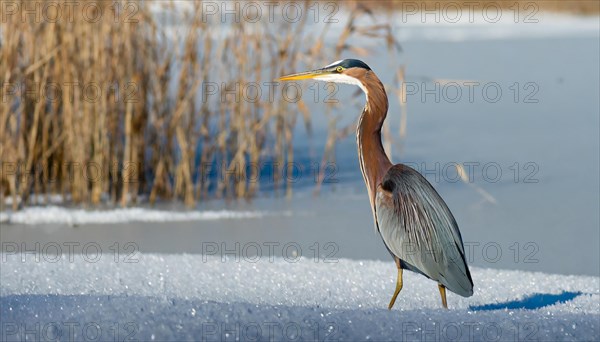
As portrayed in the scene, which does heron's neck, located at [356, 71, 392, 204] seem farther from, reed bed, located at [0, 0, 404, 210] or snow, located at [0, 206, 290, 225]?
snow, located at [0, 206, 290, 225]

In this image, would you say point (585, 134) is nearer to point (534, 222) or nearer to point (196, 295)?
point (534, 222)

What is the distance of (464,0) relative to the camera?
53.5ft

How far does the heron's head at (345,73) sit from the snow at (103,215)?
1.54 meters

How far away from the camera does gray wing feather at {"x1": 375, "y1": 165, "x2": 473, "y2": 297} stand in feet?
7.89

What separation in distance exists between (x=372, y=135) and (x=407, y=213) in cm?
21

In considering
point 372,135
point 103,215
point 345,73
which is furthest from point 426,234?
point 103,215

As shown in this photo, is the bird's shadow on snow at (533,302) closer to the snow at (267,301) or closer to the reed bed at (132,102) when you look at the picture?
the snow at (267,301)

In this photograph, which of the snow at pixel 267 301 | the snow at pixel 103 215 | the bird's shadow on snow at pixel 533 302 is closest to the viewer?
the snow at pixel 267 301

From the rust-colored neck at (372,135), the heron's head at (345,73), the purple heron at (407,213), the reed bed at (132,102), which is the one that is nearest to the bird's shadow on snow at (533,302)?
the purple heron at (407,213)

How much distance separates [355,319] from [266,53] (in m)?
2.36

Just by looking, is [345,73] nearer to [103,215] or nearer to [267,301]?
[267,301]

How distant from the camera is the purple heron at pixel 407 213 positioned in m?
2.41

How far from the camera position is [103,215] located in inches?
156

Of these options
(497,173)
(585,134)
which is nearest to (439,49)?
(585,134)
